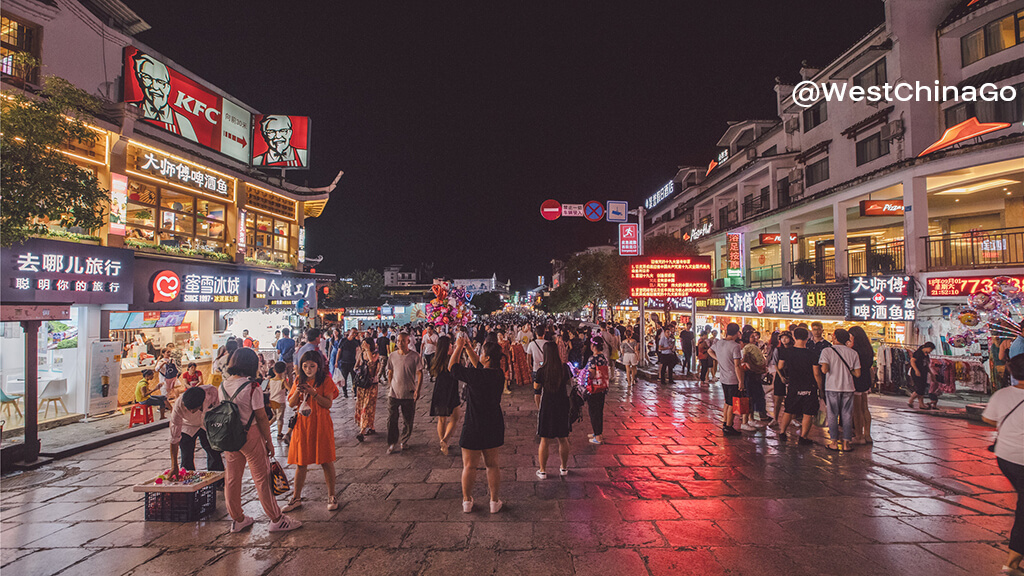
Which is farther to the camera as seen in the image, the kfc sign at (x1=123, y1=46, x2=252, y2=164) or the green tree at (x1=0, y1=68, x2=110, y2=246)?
the kfc sign at (x1=123, y1=46, x2=252, y2=164)

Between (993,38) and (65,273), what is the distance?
79.6 ft

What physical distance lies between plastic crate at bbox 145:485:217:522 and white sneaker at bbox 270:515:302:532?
3.31ft

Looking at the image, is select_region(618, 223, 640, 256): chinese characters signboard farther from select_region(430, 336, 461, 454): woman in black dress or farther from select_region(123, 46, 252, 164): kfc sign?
select_region(123, 46, 252, 164): kfc sign

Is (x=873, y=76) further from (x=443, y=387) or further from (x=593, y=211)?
(x=443, y=387)

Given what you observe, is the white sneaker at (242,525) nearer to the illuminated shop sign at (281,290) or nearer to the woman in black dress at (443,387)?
the woman in black dress at (443,387)

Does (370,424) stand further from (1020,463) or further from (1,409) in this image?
(1020,463)

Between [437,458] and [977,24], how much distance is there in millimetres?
19420

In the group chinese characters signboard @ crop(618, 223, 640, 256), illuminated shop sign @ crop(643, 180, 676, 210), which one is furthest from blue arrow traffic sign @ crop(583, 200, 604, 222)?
illuminated shop sign @ crop(643, 180, 676, 210)

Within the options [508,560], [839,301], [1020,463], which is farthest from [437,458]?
[839,301]

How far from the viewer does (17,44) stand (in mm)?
9586

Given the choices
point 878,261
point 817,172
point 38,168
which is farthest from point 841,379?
point 817,172

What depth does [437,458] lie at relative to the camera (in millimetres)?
6402

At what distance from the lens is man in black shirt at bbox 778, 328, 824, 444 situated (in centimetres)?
677

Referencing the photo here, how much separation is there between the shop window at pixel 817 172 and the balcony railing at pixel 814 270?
11.5 feet
